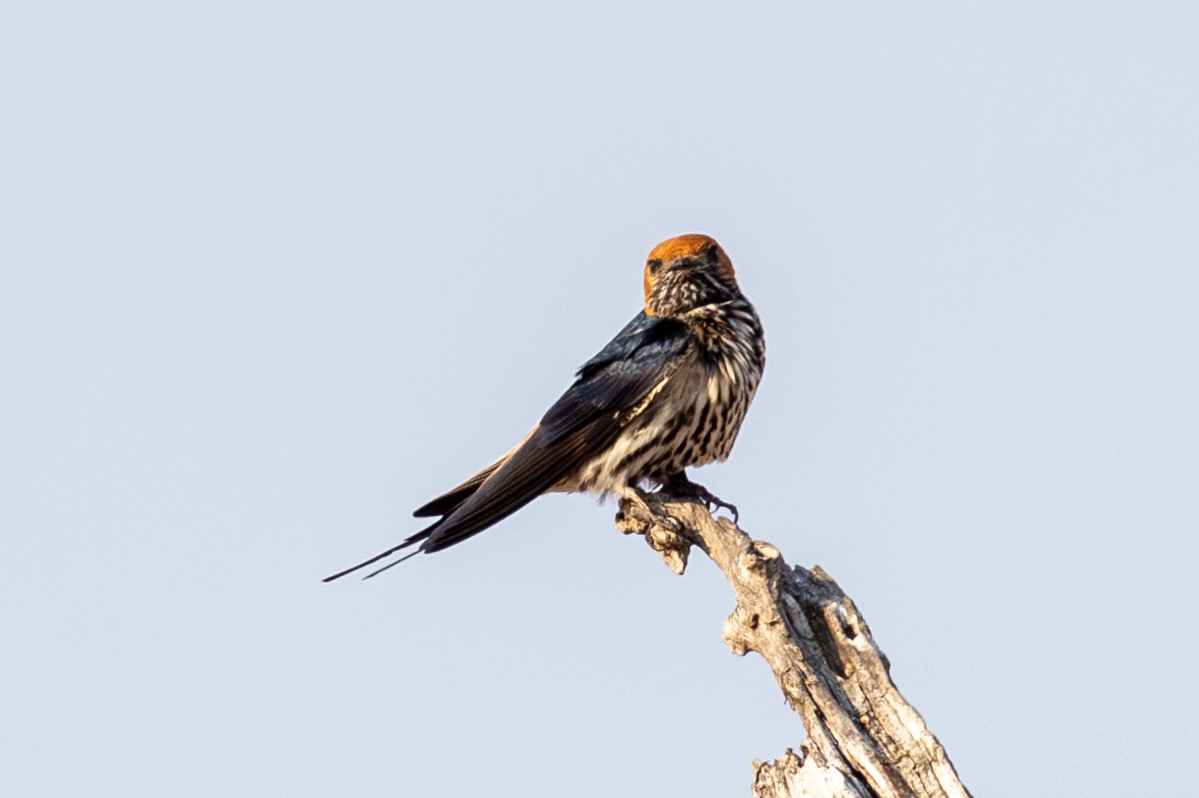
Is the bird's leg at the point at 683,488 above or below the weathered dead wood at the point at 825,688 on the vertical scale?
above

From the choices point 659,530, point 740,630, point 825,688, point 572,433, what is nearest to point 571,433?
point 572,433

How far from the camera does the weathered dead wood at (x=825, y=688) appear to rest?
7410mm

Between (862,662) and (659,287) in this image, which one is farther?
(659,287)

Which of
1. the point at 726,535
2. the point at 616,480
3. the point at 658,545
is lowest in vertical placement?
the point at 726,535

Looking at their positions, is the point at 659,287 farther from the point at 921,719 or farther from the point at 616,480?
the point at 921,719

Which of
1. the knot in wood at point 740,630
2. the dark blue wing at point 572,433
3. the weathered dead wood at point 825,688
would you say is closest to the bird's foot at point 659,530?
the dark blue wing at point 572,433

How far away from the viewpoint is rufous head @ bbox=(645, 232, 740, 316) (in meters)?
10.7

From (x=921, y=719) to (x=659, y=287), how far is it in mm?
4048

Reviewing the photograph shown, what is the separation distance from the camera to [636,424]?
1023 centimetres

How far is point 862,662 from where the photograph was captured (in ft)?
25.7

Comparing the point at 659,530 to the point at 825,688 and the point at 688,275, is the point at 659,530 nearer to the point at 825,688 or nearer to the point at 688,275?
the point at 825,688

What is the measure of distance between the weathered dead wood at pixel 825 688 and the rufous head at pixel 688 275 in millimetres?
2614

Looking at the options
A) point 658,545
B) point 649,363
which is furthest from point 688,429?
point 658,545

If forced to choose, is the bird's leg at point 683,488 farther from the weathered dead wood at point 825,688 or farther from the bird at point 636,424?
the weathered dead wood at point 825,688
